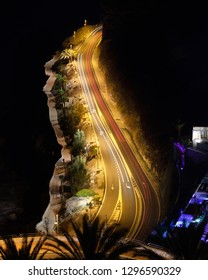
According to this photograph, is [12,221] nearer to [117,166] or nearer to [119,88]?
[117,166]

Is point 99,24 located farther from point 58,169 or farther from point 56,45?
point 58,169

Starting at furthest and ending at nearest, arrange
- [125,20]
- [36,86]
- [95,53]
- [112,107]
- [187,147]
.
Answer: [36,86], [95,53], [125,20], [112,107], [187,147]

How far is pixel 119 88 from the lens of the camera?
44.9 m

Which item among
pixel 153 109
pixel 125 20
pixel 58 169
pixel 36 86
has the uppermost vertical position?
pixel 125 20

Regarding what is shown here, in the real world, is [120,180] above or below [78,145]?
below

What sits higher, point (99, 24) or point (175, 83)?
point (99, 24)

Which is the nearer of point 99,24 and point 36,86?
point 36,86

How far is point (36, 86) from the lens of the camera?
60094 mm

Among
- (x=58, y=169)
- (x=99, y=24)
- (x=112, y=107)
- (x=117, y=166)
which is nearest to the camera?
(x=117, y=166)

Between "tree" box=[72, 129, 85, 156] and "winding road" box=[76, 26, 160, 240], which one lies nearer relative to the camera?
"winding road" box=[76, 26, 160, 240]

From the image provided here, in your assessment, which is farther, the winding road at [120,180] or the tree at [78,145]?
the tree at [78,145]

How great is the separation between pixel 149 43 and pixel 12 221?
20777mm

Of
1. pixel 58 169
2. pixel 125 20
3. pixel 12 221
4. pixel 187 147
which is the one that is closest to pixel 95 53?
pixel 125 20

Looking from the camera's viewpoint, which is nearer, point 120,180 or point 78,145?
point 120,180
